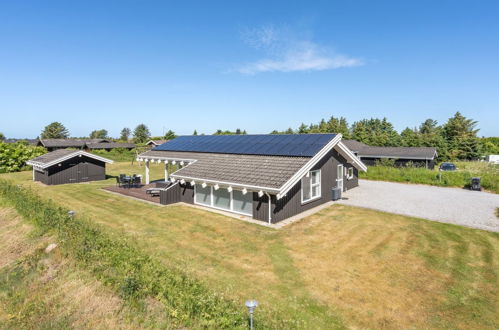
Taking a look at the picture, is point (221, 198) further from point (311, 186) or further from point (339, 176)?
point (339, 176)

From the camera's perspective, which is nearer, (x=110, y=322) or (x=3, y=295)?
(x=110, y=322)

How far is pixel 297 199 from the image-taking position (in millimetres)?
14875

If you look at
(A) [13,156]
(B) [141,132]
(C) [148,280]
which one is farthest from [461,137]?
(B) [141,132]

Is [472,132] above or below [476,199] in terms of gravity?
above

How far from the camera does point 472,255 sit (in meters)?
9.98

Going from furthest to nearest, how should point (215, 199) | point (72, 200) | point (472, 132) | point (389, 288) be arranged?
point (472, 132)
point (72, 200)
point (215, 199)
point (389, 288)

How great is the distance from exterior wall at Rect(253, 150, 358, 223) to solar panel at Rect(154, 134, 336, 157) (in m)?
1.49

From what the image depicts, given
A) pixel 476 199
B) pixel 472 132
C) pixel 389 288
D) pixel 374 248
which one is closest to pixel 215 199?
pixel 374 248

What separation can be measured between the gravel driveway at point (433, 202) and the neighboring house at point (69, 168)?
23538mm

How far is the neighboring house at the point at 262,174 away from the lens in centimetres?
1359

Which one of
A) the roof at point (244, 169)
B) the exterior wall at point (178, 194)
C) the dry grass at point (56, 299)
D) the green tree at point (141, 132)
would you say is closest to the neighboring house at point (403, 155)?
the roof at point (244, 169)

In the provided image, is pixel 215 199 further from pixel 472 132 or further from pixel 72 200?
pixel 472 132

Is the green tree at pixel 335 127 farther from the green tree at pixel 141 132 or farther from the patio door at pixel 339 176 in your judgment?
the green tree at pixel 141 132

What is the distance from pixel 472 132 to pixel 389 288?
223 ft
